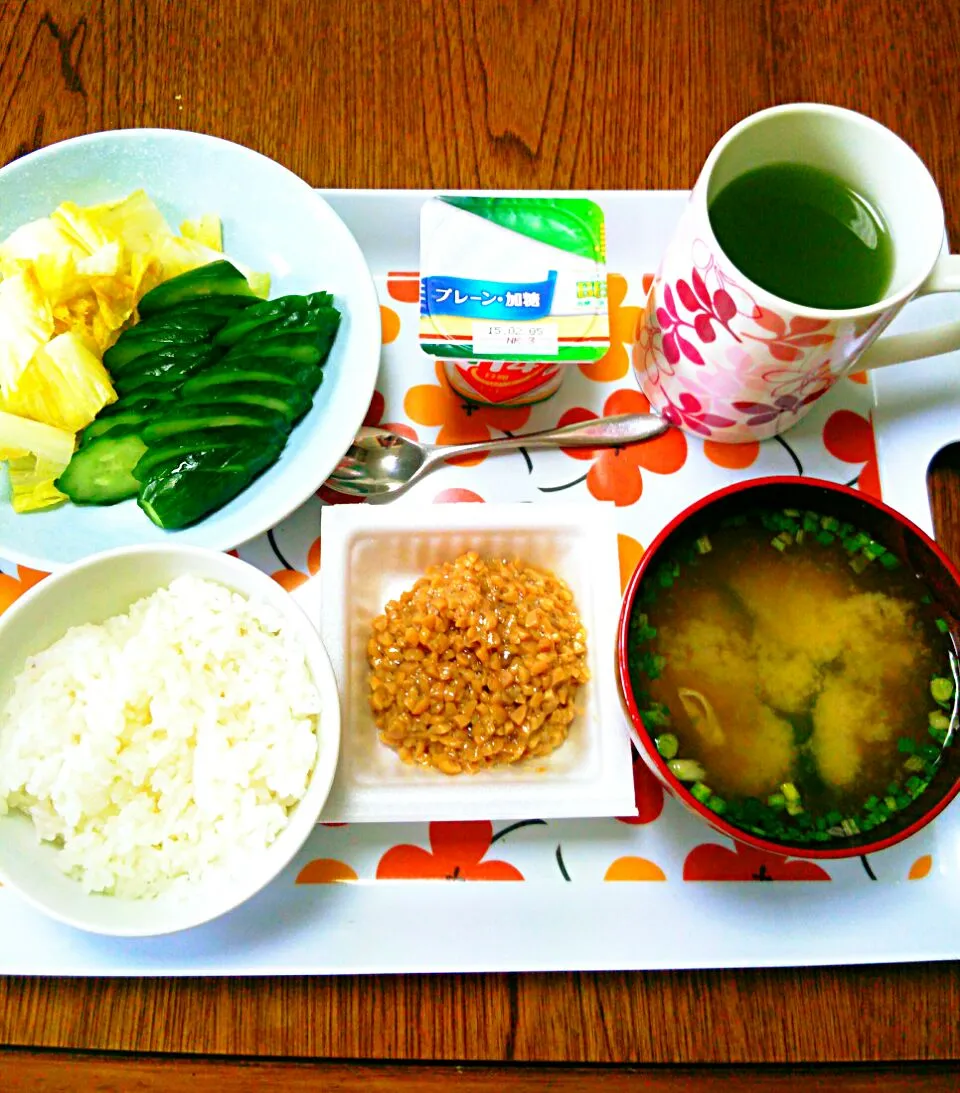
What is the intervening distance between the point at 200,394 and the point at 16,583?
0.40m

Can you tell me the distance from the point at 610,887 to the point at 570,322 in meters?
0.82

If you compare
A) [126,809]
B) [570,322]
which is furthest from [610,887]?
[570,322]

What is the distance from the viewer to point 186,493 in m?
1.28

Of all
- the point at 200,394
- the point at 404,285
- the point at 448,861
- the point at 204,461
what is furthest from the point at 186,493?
the point at 448,861

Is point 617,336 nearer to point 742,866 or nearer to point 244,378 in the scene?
point 244,378

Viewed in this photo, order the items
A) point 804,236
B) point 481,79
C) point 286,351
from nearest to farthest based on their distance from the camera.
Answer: point 804,236
point 286,351
point 481,79

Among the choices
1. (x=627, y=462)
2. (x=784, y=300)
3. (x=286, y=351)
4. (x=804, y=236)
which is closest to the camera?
(x=784, y=300)

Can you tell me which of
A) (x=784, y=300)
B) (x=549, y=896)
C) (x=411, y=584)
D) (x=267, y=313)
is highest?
(x=784, y=300)

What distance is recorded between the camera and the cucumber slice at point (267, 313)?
1.38 meters

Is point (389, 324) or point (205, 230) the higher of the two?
point (205, 230)

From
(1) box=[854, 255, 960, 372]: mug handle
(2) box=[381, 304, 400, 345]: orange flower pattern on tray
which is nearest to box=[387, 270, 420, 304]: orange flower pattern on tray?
(2) box=[381, 304, 400, 345]: orange flower pattern on tray

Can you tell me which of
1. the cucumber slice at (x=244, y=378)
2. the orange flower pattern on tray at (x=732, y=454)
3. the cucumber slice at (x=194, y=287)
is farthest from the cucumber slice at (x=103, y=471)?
the orange flower pattern on tray at (x=732, y=454)

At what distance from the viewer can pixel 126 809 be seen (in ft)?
3.84

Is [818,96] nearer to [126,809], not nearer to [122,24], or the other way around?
[122,24]
